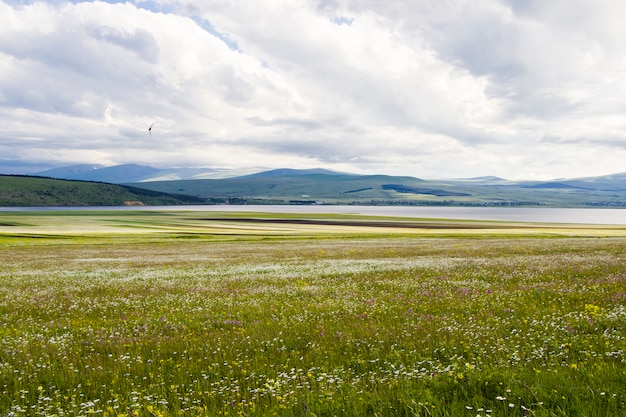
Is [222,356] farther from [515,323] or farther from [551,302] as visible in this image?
[551,302]

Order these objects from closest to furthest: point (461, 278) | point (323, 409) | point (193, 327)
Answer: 1. point (323, 409)
2. point (193, 327)
3. point (461, 278)

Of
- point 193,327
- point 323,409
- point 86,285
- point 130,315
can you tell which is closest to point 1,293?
point 86,285

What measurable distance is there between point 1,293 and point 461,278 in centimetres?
2256

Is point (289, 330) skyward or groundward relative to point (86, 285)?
skyward

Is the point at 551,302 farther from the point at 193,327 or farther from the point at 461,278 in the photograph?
the point at 193,327

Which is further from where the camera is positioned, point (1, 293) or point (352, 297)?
point (1, 293)

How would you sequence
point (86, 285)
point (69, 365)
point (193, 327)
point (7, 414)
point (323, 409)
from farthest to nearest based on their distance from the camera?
point (86, 285) < point (193, 327) < point (69, 365) < point (7, 414) < point (323, 409)

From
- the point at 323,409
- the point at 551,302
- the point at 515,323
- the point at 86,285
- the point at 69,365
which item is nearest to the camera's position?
the point at 323,409

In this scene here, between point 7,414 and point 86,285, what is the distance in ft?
58.9

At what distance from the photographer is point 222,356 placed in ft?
29.6

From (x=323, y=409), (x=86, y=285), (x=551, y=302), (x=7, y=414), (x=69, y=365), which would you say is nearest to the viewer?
(x=323, y=409)

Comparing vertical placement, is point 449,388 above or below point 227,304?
above

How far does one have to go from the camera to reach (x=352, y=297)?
51.8ft

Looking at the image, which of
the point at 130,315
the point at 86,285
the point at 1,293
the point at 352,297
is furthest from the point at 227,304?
the point at 1,293
